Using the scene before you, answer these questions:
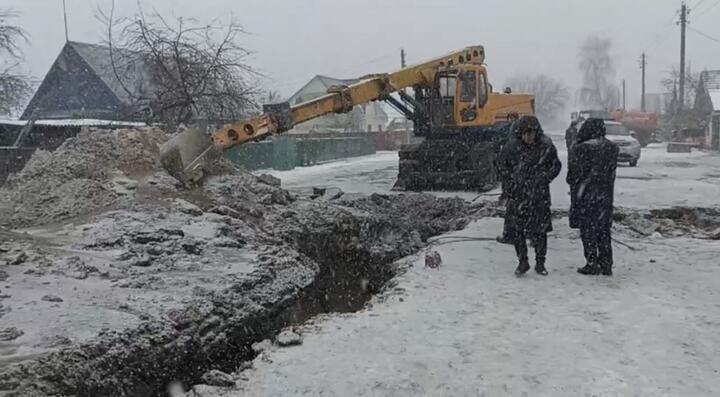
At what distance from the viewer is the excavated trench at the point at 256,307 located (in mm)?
4207

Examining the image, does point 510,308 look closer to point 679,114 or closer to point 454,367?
point 454,367

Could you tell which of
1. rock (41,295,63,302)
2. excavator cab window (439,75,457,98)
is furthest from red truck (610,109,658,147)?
rock (41,295,63,302)

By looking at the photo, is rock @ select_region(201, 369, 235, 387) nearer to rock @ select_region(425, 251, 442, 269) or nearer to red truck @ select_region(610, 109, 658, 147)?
rock @ select_region(425, 251, 442, 269)

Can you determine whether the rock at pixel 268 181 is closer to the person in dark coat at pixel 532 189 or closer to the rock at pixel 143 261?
the rock at pixel 143 261

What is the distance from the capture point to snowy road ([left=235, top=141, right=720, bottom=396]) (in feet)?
13.3

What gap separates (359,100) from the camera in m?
13.5

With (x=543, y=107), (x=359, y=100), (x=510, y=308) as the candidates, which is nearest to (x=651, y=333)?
(x=510, y=308)

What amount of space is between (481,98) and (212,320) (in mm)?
11686

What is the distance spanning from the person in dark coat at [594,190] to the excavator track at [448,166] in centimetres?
841

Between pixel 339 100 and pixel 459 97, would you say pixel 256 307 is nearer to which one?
pixel 339 100

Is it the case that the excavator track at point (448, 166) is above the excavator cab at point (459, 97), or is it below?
below

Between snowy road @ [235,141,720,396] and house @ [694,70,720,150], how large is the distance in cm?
3793

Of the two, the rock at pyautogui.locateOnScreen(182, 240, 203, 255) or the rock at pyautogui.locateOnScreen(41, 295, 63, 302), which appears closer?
the rock at pyautogui.locateOnScreen(41, 295, 63, 302)

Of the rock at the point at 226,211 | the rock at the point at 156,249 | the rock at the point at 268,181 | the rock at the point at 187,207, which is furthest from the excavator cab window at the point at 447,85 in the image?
the rock at the point at 156,249
